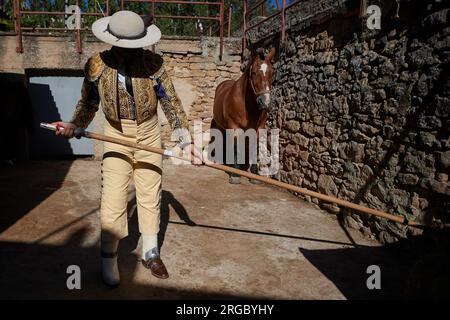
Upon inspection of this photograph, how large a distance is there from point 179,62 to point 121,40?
253 inches

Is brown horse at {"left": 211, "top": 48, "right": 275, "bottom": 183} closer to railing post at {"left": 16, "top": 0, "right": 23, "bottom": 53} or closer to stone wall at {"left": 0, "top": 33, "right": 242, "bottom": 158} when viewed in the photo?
stone wall at {"left": 0, "top": 33, "right": 242, "bottom": 158}

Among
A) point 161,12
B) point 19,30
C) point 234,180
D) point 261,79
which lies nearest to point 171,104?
point 261,79

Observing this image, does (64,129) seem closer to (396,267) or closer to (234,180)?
(396,267)

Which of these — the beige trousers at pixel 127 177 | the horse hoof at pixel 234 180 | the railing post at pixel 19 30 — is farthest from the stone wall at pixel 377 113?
the railing post at pixel 19 30

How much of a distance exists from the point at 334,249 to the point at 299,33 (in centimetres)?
367

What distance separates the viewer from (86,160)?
350 inches

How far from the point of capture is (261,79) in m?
5.73

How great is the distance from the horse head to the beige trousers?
292 cm

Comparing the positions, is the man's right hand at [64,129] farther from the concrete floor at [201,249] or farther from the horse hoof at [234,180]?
the horse hoof at [234,180]

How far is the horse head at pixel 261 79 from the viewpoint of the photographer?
18.7ft

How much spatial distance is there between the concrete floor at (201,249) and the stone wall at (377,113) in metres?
0.55

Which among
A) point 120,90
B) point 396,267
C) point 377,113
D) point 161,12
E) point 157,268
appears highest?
point 161,12

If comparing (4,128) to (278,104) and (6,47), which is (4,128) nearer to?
(6,47)
